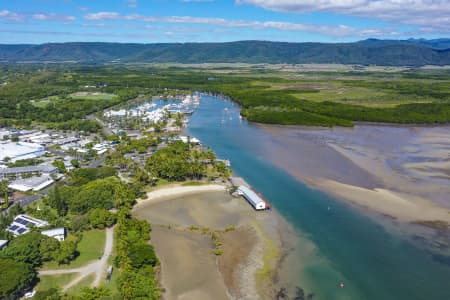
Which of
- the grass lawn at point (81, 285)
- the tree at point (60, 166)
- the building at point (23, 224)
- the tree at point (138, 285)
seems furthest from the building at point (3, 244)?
the tree at point (60, 166)

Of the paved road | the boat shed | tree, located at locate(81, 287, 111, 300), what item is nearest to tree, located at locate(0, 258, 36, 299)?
the paved road

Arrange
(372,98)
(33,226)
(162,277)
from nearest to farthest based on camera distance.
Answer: (162,277) → (33,226) → (372,98)

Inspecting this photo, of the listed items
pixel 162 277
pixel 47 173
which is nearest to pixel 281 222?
pixel 162 277

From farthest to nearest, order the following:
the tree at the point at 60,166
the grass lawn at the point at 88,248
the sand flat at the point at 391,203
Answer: the tree at the point at 60,166, the sand flat at the point at 391,203, the grass lawn at the point at 88,248

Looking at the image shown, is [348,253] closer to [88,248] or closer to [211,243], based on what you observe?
[211,243]

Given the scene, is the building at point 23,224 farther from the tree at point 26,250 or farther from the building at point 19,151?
the building at point 19,151

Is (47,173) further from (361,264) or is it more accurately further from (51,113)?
(51,113)
